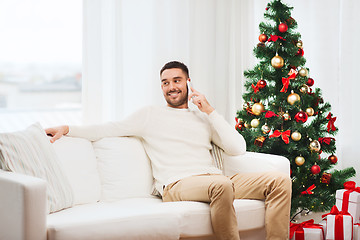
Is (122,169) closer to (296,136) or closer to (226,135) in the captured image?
(226,135)

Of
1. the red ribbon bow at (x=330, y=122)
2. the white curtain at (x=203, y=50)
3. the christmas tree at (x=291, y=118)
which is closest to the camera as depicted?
the christmas tree at (x=291, y=118)

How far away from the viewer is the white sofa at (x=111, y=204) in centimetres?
205

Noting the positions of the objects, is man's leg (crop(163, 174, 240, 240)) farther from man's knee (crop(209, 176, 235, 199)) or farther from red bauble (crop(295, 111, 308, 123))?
red bauble (crop(295, 111, 308, 123))

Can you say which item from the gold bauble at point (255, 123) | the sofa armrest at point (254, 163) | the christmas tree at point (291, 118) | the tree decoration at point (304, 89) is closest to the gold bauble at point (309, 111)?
the christmas tree at point (291, 118)

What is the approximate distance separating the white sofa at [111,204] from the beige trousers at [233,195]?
0.06m

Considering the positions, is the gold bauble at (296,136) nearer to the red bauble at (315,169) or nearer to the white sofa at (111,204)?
the red bauble at (315,169)

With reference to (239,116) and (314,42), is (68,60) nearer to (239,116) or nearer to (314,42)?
(239,116)

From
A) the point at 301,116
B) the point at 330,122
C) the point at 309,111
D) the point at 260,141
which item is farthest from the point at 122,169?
the point at 330,122

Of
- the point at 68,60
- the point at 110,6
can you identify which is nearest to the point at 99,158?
the point at 68,60

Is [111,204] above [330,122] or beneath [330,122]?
beneath

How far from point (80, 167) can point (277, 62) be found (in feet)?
5.12

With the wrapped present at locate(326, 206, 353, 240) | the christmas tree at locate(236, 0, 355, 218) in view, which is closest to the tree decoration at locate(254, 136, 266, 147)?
the christmas tree at locate(236, 0, 355, 218)

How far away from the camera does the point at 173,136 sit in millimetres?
2953

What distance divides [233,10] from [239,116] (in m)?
1.14
